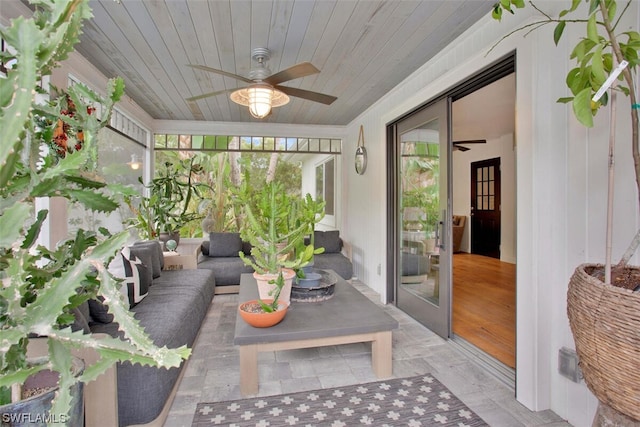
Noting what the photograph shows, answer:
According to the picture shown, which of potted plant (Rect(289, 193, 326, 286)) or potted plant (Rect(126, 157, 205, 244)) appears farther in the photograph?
potted plant (Rect(126, 157, 205, 244))

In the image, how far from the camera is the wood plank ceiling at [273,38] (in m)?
2.17

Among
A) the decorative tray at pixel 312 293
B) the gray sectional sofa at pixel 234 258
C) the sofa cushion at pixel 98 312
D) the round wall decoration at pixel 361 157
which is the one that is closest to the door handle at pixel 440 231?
the decorative tray at pixel 312 293

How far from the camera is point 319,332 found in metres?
2.08

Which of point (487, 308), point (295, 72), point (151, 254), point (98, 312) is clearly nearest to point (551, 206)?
point (295, 72)

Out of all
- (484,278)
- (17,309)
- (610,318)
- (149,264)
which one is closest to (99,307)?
(149,264)

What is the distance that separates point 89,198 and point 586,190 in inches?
86.3

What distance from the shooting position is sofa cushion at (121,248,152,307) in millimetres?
2398

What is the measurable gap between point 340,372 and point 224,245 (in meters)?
3.08

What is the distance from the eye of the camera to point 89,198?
3.22ft

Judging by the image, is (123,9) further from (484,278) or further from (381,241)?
(484,278)

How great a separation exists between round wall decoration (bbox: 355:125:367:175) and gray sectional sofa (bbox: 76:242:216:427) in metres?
2.76

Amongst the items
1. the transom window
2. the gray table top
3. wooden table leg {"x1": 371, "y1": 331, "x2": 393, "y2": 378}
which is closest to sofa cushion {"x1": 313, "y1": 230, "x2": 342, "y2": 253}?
the transom window

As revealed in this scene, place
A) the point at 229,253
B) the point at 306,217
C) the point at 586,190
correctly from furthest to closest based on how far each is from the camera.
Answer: the point at 229,253 < the point at 306,217 < the point at 586,190

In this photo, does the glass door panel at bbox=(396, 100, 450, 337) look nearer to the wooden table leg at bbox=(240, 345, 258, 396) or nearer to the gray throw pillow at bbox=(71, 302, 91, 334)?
the wooden table leg at bbox=(240, 345, 258, 396)
